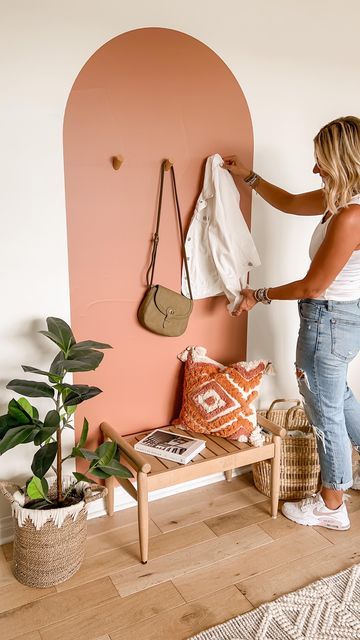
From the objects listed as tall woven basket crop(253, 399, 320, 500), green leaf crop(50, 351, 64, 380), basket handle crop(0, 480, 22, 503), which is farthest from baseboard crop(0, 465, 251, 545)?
green leaf crop(50, 351, 64, 380)

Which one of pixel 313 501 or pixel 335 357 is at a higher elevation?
pixel 335 357

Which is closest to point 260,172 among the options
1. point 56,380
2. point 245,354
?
point 245,354

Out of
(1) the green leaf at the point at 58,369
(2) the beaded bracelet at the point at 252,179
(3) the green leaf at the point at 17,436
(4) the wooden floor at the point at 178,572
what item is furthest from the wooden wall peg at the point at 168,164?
(4) the wooden floor at the point at 178,572

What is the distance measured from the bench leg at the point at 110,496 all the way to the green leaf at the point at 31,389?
2.03 feet

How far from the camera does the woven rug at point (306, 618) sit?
164 centimetres

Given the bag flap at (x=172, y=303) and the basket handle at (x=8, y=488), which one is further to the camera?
the bag flap at (x=172, y=303)

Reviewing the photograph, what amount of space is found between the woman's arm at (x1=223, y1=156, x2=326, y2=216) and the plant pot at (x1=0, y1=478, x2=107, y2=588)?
1438 mm

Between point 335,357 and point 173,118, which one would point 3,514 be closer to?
point 335,357

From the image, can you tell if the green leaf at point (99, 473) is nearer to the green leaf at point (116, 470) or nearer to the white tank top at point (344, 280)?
the green leaf at point (116, 470)

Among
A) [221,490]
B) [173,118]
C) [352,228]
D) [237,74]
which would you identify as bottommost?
[221,490]

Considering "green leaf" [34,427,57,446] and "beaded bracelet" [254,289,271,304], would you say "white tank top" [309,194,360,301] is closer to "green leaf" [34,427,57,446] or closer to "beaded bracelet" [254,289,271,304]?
"beaded bracelet" [254,289,271,304]

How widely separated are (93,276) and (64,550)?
3.28 feet

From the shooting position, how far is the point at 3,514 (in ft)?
6.70

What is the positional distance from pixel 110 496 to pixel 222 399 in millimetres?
626
